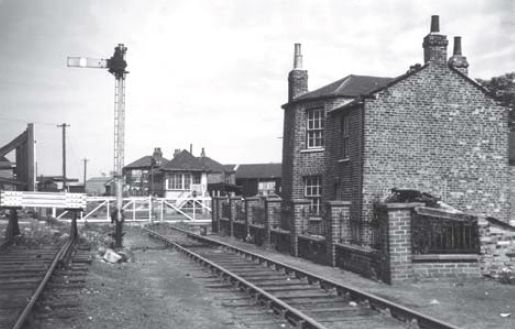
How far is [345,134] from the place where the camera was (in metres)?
20.0

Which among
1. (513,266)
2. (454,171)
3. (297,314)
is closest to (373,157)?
(454,171)

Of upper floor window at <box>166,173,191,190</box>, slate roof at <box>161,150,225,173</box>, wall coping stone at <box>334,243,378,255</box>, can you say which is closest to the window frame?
wall coping stone at <box>334,243,378,255</box>

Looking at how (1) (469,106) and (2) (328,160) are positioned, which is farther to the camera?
(2) (328,160)

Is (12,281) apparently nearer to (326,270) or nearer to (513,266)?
(326,270)

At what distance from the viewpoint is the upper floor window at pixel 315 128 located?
73.2ft

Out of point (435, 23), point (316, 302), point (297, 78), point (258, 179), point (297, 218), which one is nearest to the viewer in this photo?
point (316, 302)

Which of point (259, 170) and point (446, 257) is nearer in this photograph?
point (446, 257)

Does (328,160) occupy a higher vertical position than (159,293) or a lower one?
higher

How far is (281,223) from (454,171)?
20.2 ft

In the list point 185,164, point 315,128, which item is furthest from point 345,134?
point 185,164

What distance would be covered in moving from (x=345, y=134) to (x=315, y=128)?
259 centimetres

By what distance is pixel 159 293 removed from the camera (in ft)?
33.4

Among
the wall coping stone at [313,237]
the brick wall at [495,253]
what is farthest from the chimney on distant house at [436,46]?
the brick wall at [495,253]

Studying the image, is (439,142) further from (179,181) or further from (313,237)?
(179,181)
